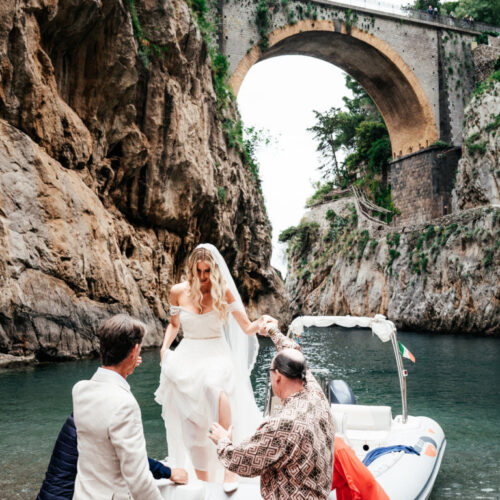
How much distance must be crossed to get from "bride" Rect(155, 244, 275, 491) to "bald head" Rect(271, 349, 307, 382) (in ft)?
4.34

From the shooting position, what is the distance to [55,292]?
42.7 feet

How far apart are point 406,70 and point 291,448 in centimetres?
3530

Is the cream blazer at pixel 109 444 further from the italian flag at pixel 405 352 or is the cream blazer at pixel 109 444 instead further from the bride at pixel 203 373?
the italian flag at pixel 405 352

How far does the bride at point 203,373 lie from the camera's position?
13.4 ft

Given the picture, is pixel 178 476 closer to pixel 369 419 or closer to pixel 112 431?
pixel 112 431

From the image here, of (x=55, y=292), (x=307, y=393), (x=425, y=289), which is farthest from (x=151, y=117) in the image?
(x=425, y=289)

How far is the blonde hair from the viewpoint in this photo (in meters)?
4.27

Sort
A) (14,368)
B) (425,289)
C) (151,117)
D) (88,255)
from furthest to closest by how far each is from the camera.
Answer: (425,289), (151,117), (88,255), (14,368)

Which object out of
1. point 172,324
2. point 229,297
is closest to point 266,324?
point 229,297

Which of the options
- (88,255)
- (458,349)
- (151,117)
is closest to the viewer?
(88,255)

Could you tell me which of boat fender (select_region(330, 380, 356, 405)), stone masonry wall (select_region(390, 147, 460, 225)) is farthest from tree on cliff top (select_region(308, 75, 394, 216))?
boat fender (select_region(330, 380, 356, 405))

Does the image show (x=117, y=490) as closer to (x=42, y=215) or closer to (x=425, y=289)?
(x=42, y=215)

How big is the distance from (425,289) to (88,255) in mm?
22362

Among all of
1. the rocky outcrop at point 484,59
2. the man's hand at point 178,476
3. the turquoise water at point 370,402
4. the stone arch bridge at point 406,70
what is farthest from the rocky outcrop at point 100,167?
the rocky outcrop at point 484,59
